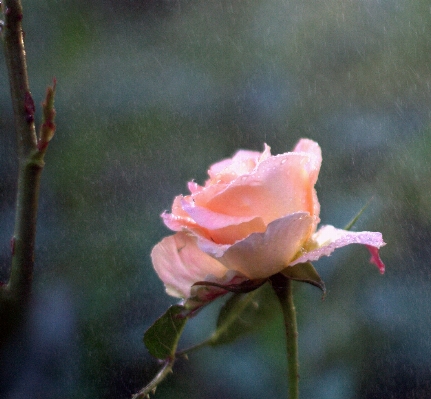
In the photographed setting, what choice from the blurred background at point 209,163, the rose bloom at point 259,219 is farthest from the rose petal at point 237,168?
the blurred background at point 209,163

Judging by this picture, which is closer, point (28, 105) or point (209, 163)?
point (28, 105)

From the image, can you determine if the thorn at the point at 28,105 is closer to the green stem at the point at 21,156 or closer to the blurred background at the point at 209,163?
the green stem at the point at 21,156

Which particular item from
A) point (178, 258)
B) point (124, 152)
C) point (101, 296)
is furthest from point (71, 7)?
point (178, 258)

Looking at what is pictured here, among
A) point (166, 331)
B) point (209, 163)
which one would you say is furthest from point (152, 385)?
point (209, 163)

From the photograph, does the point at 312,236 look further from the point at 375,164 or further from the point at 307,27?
the point at 307,27

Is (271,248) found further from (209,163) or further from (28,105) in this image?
(209,163)

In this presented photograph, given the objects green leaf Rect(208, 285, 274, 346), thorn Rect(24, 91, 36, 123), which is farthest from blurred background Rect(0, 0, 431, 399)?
thorn Rect(24, 91, 36, 123)

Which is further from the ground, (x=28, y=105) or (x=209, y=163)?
(x=28, y=105)
